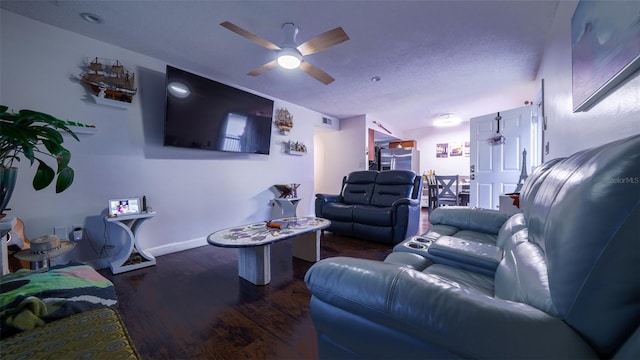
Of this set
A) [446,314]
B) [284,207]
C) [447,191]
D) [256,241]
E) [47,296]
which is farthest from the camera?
[447,191]

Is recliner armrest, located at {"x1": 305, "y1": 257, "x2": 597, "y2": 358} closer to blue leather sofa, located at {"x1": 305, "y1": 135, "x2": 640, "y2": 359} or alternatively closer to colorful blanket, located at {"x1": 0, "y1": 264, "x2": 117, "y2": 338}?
blue leather sofa, located at {"x1": 305, "y1": 135, "x2": 640, "y2": 359}

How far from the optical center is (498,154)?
12.3 ft

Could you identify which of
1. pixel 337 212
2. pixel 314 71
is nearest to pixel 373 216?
pixel 337 212

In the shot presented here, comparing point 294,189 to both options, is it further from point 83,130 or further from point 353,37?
point 83,130

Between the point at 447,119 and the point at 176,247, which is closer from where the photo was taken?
the point at 176,247

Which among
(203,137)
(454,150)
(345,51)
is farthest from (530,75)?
(203,137)

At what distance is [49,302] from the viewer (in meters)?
0.87

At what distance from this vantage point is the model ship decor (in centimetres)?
227

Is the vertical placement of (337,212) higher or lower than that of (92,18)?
lower

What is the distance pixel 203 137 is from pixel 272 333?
7.96ft

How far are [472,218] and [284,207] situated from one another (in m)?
2.72

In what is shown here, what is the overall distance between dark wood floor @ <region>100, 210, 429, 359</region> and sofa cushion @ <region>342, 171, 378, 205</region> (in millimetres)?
1578

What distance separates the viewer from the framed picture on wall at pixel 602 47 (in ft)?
2.76

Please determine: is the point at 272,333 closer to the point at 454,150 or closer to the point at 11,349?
the point at 11,349
